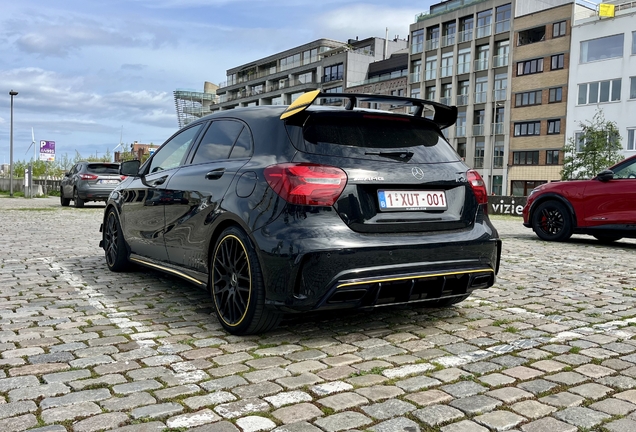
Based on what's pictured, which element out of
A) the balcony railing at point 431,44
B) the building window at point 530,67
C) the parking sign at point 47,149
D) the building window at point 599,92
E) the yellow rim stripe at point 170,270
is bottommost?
the yellow rim stripe at point 170,270

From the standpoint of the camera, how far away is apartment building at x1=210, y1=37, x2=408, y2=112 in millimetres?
81500

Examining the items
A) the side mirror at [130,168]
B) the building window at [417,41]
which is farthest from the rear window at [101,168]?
the building window at [417,41]

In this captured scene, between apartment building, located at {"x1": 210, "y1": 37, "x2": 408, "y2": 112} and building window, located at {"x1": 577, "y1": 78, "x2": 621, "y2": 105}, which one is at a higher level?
apartment building, located at {"x1": 210, "y1": 37, "x2": 408, "y2": 112}

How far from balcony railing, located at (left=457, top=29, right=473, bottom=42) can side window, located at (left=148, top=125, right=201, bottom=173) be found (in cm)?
5957

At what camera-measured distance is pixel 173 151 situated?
5.88 meters

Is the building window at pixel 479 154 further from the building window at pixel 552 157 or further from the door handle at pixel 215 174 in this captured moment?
the door handle at pixel 215 174

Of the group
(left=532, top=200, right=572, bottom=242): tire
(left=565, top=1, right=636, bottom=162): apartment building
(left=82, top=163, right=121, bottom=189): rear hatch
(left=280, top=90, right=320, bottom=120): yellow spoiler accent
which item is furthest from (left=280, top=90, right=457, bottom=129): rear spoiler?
(left=565, top=1, right=636, bottom=162): apartment building

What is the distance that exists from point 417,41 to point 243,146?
66.8 m

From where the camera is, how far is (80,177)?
2261 centimetres

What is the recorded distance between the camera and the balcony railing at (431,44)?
65325 millimetres

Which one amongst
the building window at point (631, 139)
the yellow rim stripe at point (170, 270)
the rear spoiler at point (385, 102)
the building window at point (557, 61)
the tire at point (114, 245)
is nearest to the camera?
the rear spoiler at point (385, 102)

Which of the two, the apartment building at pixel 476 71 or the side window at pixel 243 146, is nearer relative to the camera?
the side window at pixel 243 146

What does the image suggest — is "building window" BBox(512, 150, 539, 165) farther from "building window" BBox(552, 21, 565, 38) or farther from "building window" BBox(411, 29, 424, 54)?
"building window" BBox(411, 29, 424, 54)

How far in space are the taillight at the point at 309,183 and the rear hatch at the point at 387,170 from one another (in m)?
0.05
